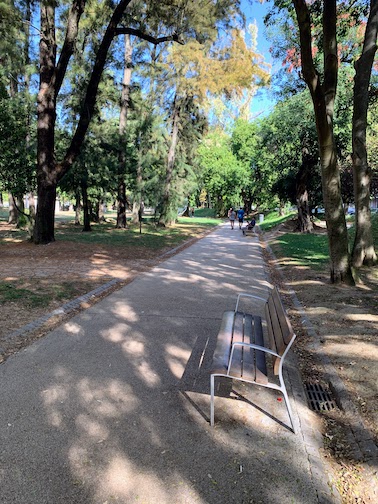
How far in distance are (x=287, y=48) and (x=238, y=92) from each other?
358cm

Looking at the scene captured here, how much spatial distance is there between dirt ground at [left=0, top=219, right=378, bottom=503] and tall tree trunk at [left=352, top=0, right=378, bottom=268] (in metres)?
0.68

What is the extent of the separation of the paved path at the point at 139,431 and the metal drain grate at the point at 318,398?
14 centimetres

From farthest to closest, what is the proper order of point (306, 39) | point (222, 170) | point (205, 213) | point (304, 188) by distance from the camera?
point (205, 213) → point (222, 170) → point (304, 188) → point (306, 39)

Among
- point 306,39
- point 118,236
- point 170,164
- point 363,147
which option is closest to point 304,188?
point 170,164

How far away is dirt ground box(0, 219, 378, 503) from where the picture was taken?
2.96 meters

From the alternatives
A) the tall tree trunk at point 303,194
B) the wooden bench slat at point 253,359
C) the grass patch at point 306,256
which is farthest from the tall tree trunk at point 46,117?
the tall tree trunk at point 303,194

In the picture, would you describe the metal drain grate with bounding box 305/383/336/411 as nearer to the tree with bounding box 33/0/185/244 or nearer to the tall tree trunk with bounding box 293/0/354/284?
the tall tree trunk with bounding box 293/0/354/284

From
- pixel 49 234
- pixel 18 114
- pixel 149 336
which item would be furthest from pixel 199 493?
pixel 18 114

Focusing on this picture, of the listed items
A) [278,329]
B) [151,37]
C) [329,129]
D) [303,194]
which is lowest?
[278,329]

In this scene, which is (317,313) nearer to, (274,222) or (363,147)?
(363,147)

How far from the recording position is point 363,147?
29.1 feet

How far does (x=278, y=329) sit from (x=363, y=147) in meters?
7.35

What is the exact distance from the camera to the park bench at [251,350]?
9.75 feet

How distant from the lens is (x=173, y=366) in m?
3.94
